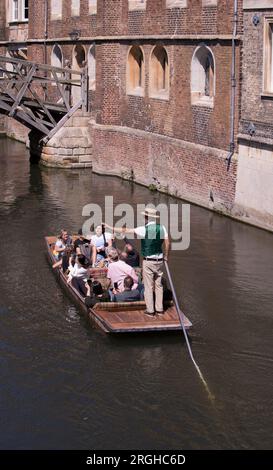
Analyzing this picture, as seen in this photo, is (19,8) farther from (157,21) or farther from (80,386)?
(80,386)

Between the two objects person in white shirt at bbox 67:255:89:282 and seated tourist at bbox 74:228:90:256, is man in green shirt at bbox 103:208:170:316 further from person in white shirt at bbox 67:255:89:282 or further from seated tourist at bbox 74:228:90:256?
seated tourist at bbox 74:228:90:256

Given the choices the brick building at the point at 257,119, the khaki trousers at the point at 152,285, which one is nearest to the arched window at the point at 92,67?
the brick building at the point at 257,119

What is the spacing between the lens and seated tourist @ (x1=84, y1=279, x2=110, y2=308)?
1474cm

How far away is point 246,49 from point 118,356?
10219mm

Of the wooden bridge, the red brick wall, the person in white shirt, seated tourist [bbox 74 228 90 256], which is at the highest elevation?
the wooden bridge

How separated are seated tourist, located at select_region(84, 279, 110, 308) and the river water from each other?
389 millimetres

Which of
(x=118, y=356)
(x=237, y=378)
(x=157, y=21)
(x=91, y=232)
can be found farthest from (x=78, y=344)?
(x=157, y=21)

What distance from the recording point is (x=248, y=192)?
21625 mm

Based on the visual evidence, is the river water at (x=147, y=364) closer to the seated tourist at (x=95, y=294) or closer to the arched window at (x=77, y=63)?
the seated tourist at (x=95, y=294)

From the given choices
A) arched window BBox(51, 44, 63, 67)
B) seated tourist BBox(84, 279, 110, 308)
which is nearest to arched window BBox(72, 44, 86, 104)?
arched window BBox(51, 44, 63, 67)

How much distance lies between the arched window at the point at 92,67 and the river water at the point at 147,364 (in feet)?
40.2

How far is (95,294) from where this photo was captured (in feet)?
49.6

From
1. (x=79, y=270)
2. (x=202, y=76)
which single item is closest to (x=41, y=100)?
(x=202, y=76)

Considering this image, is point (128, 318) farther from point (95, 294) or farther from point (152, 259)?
point (95, 294)
